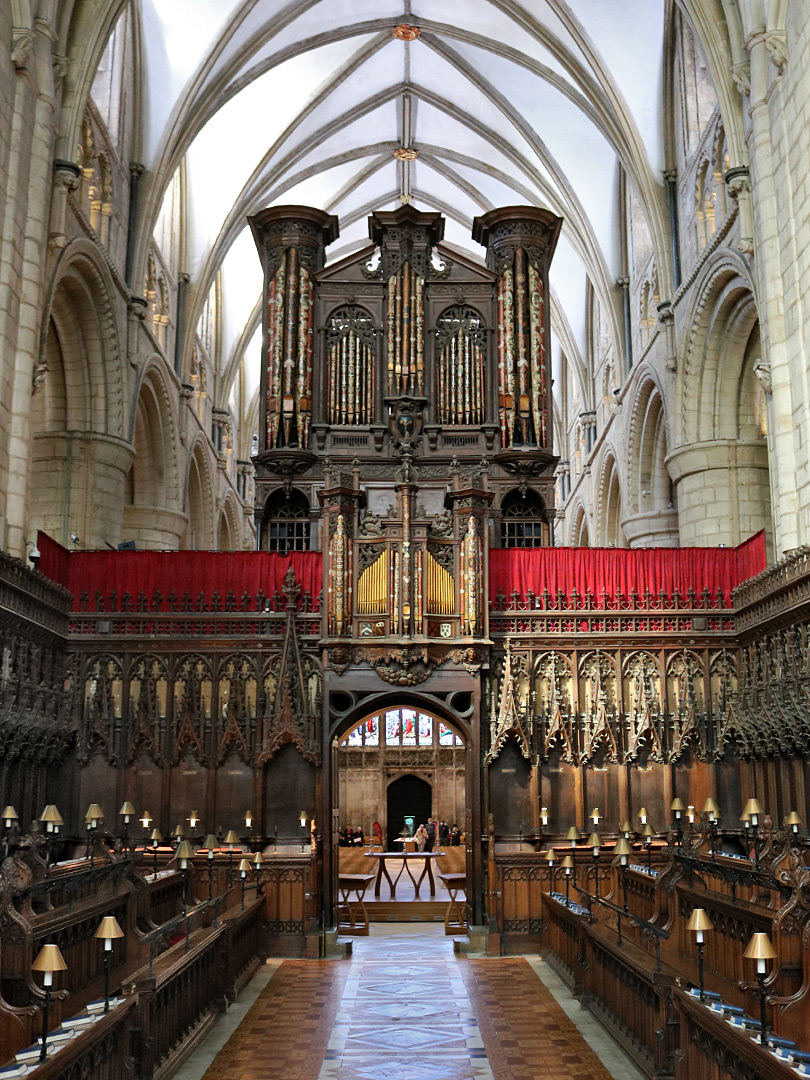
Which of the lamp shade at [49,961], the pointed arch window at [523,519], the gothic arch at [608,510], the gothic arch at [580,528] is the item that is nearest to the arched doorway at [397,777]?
the pointed arch window at [523,519]

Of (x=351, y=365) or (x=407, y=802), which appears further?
(x=407, y=802)

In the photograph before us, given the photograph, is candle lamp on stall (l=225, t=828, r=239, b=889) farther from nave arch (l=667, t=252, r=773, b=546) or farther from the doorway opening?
the doorway opening

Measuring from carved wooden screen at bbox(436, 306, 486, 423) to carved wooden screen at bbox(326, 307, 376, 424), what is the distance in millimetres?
1475

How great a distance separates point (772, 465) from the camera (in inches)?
671

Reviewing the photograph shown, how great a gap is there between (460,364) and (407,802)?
1227cm

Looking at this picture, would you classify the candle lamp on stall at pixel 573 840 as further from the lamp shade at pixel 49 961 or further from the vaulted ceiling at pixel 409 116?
the vaulted ceiling at pixel 409 116

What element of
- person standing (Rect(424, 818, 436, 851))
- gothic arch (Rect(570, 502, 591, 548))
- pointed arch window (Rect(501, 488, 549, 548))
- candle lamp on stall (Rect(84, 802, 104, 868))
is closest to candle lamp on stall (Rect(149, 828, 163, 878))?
candle lamp on stall (Rect(84, 802, 104, 868))

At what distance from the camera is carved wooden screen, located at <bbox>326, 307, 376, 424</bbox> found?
2423cm

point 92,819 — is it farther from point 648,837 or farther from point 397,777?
point 397,777

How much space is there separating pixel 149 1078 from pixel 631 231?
25404mm

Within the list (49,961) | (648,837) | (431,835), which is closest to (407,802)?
(431,835)

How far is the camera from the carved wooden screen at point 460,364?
79.4 feet

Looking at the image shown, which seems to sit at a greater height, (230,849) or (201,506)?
(201,506)

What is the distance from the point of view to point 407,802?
100 ft
